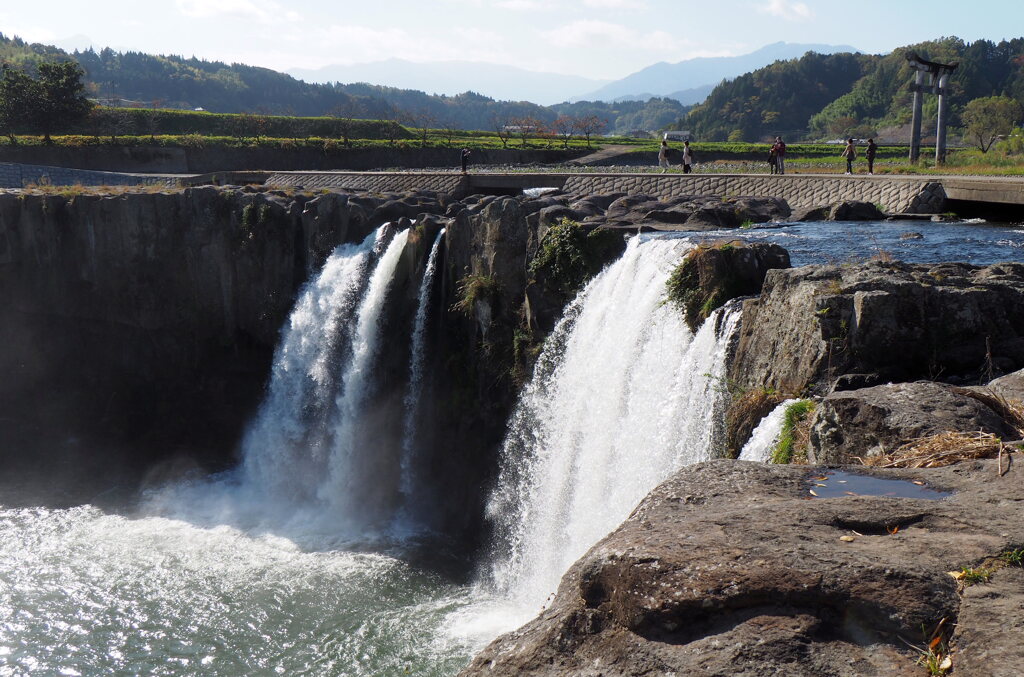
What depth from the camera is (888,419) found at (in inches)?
311

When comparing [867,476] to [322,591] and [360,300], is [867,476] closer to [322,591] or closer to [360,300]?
[322,591]

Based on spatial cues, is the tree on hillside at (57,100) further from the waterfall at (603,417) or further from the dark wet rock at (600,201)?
the waterfall at (603,417)

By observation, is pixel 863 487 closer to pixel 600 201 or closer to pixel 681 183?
pixel 600 201

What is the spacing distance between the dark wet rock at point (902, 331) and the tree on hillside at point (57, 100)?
157ft

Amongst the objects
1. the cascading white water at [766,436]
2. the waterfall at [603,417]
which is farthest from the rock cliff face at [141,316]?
the cascading white water at [766,436]

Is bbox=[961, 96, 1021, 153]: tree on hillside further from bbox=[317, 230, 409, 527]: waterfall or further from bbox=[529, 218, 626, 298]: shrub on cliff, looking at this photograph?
bbox=[529, 218, 626, 298]: shrub on cliff

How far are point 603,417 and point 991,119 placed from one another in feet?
211

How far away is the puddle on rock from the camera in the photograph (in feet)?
20.6

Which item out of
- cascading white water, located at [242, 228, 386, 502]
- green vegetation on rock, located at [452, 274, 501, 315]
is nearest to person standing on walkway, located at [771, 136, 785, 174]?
green vegetation on rock, located at [452, 274, 501, 315]

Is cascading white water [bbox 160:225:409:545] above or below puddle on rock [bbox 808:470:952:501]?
below

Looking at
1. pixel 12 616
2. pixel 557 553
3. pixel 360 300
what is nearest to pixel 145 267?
pixel 360 300

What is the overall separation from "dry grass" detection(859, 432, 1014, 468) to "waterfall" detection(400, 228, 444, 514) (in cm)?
1483

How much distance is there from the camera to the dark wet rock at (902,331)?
9.85 m

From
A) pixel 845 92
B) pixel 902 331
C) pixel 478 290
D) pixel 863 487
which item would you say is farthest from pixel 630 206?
pixel 845 92
